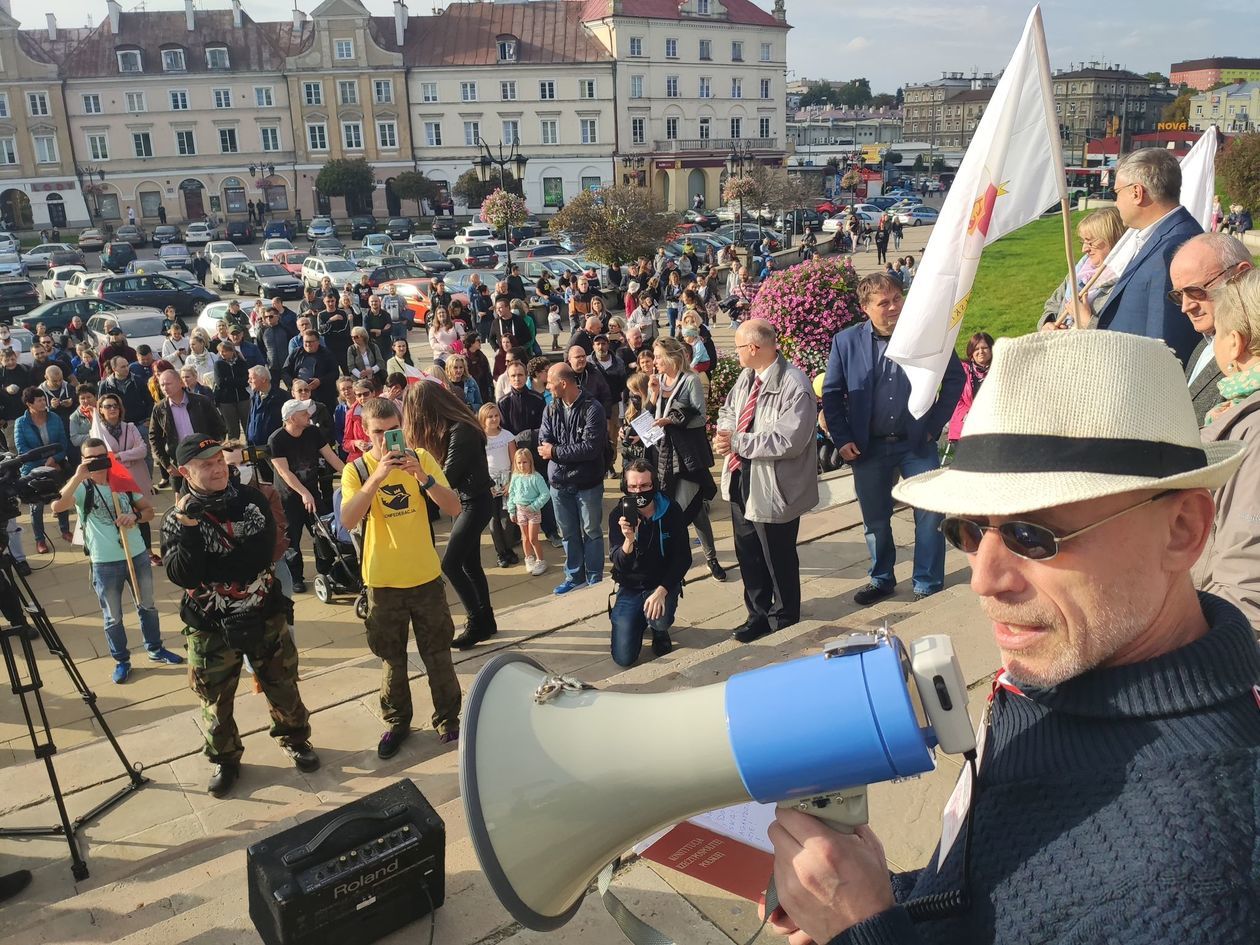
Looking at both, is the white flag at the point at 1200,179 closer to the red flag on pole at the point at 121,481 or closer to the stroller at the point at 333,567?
the stroller at the point at 333,567

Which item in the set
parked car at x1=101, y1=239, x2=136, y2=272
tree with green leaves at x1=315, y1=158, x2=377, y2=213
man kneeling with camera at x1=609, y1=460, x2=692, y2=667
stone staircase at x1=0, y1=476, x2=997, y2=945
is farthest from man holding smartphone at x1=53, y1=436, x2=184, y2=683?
tree with green leaves at x1=315, y1=158, x2=377, y2=213

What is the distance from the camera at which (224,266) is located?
116 ft

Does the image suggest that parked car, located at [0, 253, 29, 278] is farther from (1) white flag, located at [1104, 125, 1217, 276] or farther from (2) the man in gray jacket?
(1) white flag, located at [1104, 125, 1217, 276]

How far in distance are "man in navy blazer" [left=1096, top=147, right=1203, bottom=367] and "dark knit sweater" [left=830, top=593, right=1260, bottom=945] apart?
128 inches

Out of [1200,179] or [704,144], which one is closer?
[1200,179]

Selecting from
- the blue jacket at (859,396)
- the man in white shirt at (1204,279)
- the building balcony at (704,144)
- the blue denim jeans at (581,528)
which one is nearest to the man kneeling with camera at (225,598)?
the blue denim jeans at (581,528)

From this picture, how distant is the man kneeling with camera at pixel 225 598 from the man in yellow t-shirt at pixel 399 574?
0.43 m

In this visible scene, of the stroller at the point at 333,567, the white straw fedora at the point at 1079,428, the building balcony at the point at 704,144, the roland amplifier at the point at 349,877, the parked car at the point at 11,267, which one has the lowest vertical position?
the stroller at the point at 333,567

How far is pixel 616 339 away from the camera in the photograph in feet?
39.9

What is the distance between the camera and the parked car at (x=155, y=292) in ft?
90.6

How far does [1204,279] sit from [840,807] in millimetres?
2890

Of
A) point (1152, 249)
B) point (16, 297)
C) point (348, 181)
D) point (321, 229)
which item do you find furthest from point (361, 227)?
point (1152, 249)

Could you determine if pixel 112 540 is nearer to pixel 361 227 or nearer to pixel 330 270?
pixel 330 270

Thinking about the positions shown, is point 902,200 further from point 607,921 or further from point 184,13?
point 607,921
